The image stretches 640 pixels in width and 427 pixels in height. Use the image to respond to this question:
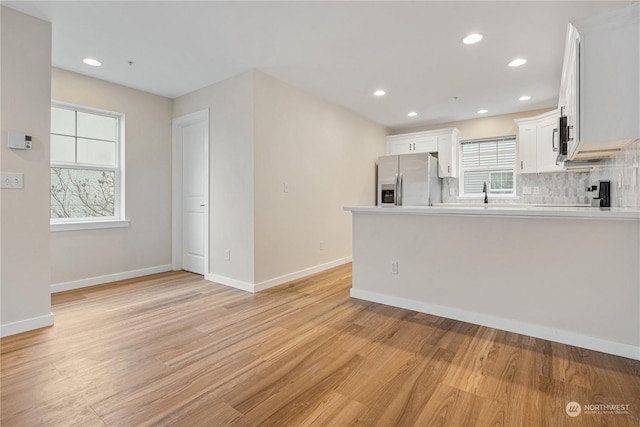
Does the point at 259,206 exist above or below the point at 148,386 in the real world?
above

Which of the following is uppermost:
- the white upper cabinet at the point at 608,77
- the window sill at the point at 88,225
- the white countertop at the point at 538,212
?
the white upper cabinet at the point at 608,77

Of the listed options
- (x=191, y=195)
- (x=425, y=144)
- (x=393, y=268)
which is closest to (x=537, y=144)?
(x=425, y=144)

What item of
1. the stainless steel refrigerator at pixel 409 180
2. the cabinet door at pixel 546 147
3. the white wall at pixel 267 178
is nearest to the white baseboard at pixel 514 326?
the white wall at pixel 267 178

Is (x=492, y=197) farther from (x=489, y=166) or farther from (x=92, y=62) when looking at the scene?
Answer: (x=92, y=62)

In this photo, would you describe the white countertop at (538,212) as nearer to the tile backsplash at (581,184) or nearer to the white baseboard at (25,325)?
the tile backsplash at (581,184)

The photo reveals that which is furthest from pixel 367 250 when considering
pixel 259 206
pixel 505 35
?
pixel 505 35

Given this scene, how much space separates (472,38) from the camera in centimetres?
277

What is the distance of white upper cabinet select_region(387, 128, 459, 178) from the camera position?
542 cm

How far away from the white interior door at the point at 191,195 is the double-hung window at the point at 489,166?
4545 mm

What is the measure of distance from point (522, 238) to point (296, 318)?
197cm

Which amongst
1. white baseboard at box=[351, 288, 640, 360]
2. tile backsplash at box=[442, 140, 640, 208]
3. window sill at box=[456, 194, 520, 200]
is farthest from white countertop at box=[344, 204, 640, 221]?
window sill at box=[456, 194, 520, 200]

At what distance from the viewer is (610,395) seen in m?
1.61

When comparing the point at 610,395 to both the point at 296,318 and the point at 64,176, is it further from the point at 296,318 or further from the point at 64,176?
the point at 64,176

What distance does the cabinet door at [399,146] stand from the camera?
5.89 m
